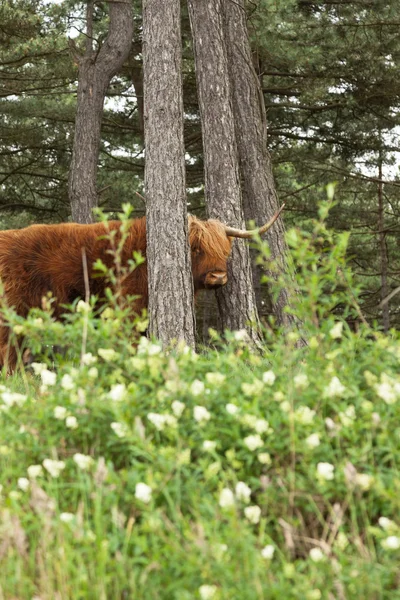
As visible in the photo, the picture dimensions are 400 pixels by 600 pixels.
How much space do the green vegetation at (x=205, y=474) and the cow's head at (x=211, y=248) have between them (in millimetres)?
3941

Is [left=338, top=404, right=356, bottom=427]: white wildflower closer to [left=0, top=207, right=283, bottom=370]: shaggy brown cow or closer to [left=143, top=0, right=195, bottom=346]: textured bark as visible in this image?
[left=143, top=0, right=195, bottom=346]: textured bark

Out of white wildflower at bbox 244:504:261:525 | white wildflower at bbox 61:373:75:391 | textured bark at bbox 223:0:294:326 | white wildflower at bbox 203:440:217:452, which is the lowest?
white wildflower at bbox 244:504:261:525

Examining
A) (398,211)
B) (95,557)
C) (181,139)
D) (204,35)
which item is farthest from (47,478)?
(398,211)

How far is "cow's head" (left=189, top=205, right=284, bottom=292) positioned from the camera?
7887 millimetres

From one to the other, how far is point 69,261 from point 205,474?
5.44m

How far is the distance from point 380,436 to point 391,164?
16107 mm

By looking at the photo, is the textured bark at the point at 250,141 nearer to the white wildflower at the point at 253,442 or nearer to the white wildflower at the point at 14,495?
the white wildflower at the point at 253,442

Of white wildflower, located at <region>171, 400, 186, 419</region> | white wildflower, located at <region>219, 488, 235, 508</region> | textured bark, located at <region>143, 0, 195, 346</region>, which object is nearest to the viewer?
white wildflower, located at <region>219, 488, 235, 508</region>

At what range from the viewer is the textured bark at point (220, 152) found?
26.9 feet

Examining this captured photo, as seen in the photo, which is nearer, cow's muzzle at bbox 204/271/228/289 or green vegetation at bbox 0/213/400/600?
green vegetation at bbox 0/213/400/600

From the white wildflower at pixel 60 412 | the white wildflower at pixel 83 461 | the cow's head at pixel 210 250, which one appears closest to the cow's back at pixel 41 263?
the cow's head at pixel 210 250

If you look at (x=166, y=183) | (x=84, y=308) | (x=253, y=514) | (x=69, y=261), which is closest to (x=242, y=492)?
(x=253, y=514)

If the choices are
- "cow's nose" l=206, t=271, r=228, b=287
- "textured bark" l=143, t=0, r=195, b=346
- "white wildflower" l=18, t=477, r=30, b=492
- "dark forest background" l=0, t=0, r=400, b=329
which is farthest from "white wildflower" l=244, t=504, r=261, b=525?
"dark forest background" l=0, t=0, r=400, b=329

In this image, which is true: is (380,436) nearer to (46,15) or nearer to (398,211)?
(46,15)
